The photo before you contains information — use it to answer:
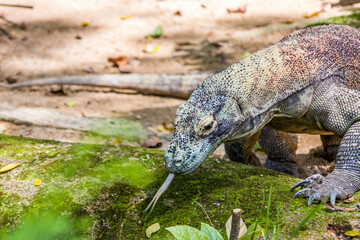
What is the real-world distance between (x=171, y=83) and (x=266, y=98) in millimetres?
3133

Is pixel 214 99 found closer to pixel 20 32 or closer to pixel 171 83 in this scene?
pixel 171 83

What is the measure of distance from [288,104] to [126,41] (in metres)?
4.64

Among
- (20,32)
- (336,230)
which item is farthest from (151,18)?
(336,230)

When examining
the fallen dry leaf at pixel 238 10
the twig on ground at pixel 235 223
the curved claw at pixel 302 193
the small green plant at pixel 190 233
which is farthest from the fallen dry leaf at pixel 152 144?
the fallen dry leaf at pixel 238 10

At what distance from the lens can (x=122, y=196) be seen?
2607 mm

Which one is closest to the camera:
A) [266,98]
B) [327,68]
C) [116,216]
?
[116,216]

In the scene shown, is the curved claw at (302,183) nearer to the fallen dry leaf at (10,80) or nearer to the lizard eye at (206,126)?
the lizard eye at (206,126)

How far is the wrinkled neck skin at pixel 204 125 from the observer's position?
2572 mm

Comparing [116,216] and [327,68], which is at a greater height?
[327,68]

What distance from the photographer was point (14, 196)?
2590mm

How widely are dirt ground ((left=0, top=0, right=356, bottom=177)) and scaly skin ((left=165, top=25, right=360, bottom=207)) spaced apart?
1.68 meters

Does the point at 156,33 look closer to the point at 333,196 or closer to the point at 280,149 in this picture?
the point at 280,149

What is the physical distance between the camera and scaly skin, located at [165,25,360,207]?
8.68 feet

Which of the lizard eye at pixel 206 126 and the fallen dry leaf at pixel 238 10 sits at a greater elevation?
the lizard eye at pixel 206 126
